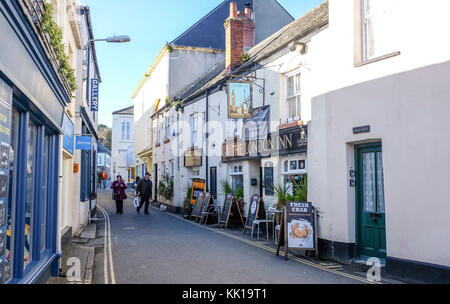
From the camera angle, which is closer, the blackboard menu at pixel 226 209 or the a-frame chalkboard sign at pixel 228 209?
the a-frame chalkboard sign at pixel 228 209

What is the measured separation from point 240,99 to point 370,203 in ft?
20.6

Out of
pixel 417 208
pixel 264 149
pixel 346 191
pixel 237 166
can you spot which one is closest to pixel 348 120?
pixel 346 191

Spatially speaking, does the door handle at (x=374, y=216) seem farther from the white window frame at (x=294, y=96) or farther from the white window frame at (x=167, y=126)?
the white window frame at (x=167, y=126)

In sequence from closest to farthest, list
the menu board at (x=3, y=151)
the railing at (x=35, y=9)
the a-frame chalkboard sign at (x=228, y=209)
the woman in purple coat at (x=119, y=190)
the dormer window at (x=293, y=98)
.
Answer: the menu board at (x=3, y=151) < the railing at (x=35, y=9) < the dormer window at (x=293, y=98) < the a-frame chalkboard sign at (x=228, y=209) < the woman in purple coat at (x=119, y=190)

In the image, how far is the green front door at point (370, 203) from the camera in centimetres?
845

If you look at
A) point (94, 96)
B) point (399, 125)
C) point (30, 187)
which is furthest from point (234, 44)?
point (30, 187)

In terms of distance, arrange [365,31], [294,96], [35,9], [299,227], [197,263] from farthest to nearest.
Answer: [294,96] < [299,227] < [365,31] < [197,263] < [35,9]

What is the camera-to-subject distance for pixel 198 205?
17.5m

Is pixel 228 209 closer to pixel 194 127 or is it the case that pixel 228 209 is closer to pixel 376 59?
pixel 194 127

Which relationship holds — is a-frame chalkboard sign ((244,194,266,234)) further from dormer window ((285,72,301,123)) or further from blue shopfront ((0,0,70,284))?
blue shopfront ((0,0,70,284))

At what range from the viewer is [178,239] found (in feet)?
38.5

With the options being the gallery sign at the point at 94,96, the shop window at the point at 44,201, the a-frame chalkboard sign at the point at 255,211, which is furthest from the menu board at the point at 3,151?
the gallery sign at the point at 94,96

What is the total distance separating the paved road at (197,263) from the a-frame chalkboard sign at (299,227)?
477 millimetres

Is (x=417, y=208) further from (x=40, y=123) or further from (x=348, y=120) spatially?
(x=40, y=123)
